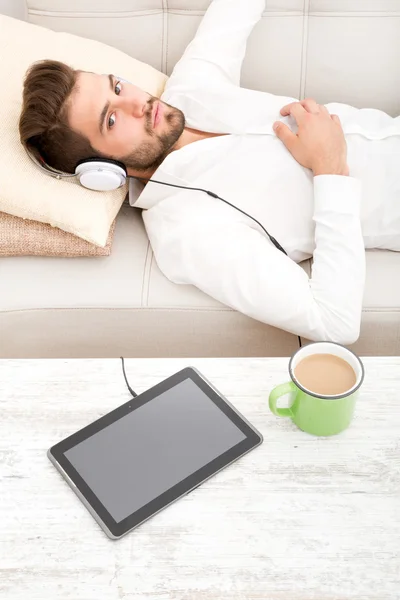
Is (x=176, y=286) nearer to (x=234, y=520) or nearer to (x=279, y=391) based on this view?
(x=279, y=391)

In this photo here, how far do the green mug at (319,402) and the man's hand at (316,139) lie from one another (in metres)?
0.52

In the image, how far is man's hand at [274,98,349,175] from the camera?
127cm

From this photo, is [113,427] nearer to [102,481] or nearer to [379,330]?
[102,481]

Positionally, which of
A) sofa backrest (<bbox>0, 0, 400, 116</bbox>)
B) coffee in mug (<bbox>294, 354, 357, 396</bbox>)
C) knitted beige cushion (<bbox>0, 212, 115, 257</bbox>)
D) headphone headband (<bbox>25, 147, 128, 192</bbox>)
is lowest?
knitted beige cushion (<bbox>0, 212, 115, 257</bbox>)

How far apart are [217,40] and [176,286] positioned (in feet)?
2.24

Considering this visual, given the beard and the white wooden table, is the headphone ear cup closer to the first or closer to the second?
the beard

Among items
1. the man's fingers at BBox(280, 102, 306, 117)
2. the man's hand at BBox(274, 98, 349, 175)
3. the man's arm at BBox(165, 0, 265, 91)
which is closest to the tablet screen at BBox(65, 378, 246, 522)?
the man's hand at BBox(274, 98, 349, 175)

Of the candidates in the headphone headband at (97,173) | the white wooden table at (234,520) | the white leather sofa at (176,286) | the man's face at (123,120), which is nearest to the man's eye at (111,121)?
the man's face at (123,120)

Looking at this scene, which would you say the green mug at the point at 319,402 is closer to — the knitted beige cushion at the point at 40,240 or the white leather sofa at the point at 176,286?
the white leather sofa at the point at 176,286

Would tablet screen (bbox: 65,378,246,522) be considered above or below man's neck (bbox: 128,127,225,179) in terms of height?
below

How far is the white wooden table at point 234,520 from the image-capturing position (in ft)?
2.50

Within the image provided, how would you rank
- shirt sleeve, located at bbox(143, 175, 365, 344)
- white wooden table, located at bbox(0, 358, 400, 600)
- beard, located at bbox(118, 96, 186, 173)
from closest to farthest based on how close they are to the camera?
white wooden table, located at bbox(0, 358, 400, 600), shirt sleeve, located at bbox(143, 175, 365, 344), beard, located at bbox(118, 96, 186, 173)

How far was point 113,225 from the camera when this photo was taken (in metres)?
1.38

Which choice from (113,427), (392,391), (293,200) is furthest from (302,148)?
(113,427)
